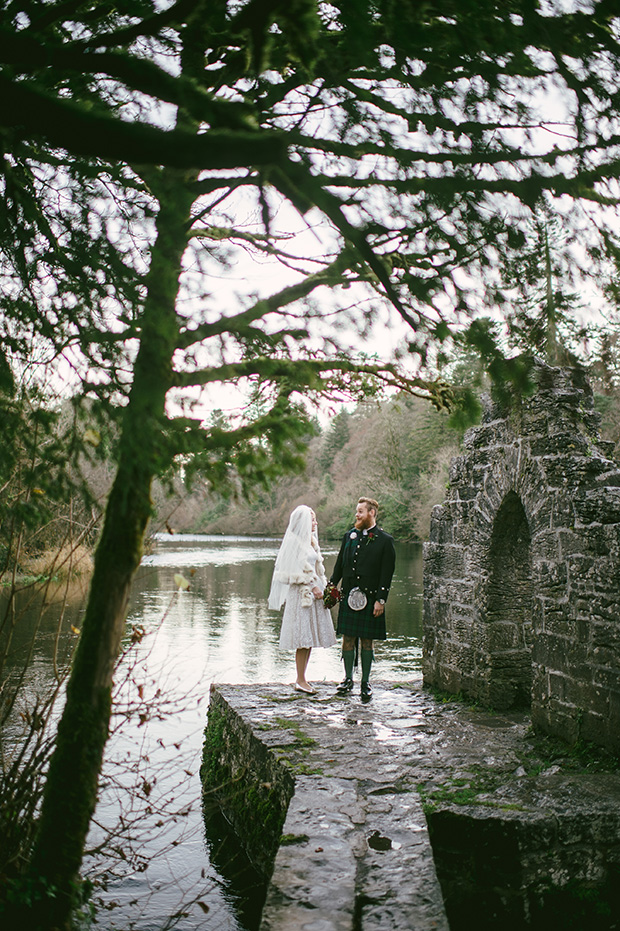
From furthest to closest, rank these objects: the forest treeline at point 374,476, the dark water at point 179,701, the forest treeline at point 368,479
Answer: the forest treeline at point 368,479
the forest treeline at point 374,476
the dark water at point 179,701

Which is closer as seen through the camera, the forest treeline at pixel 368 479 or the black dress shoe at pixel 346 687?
the black dress shoe at pixel 346 687

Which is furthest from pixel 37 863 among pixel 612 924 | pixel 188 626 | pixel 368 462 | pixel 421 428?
pixel 368 462

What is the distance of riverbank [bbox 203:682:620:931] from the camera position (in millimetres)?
3051

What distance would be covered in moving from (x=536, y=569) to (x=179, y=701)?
3422 mm

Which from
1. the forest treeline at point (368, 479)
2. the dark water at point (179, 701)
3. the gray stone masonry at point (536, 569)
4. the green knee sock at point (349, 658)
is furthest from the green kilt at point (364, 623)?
the forest treeline at point (368, 479)

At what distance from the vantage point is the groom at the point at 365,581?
21.5 ft

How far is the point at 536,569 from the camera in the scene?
5754 mm

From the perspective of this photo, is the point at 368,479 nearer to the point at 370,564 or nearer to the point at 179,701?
the point at 370,564

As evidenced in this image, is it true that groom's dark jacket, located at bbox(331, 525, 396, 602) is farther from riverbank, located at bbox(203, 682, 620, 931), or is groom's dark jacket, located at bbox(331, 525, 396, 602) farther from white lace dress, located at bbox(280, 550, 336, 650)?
riverbank, located at bbox(203, 682, 620, 931)

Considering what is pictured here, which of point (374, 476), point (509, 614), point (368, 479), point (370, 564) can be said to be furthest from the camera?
point (368, 479)

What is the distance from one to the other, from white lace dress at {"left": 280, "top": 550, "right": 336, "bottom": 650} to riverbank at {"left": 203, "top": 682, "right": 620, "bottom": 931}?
741mm

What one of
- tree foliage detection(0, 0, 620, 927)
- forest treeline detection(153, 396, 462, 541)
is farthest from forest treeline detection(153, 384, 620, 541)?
tree foliage detection(0, 0, 620, 927)

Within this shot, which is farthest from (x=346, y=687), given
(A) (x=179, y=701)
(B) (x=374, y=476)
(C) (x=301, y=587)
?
(B) (x=374, y=476)

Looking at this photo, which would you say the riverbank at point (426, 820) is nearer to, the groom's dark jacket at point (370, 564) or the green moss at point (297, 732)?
the green moss at point (297, 732)
